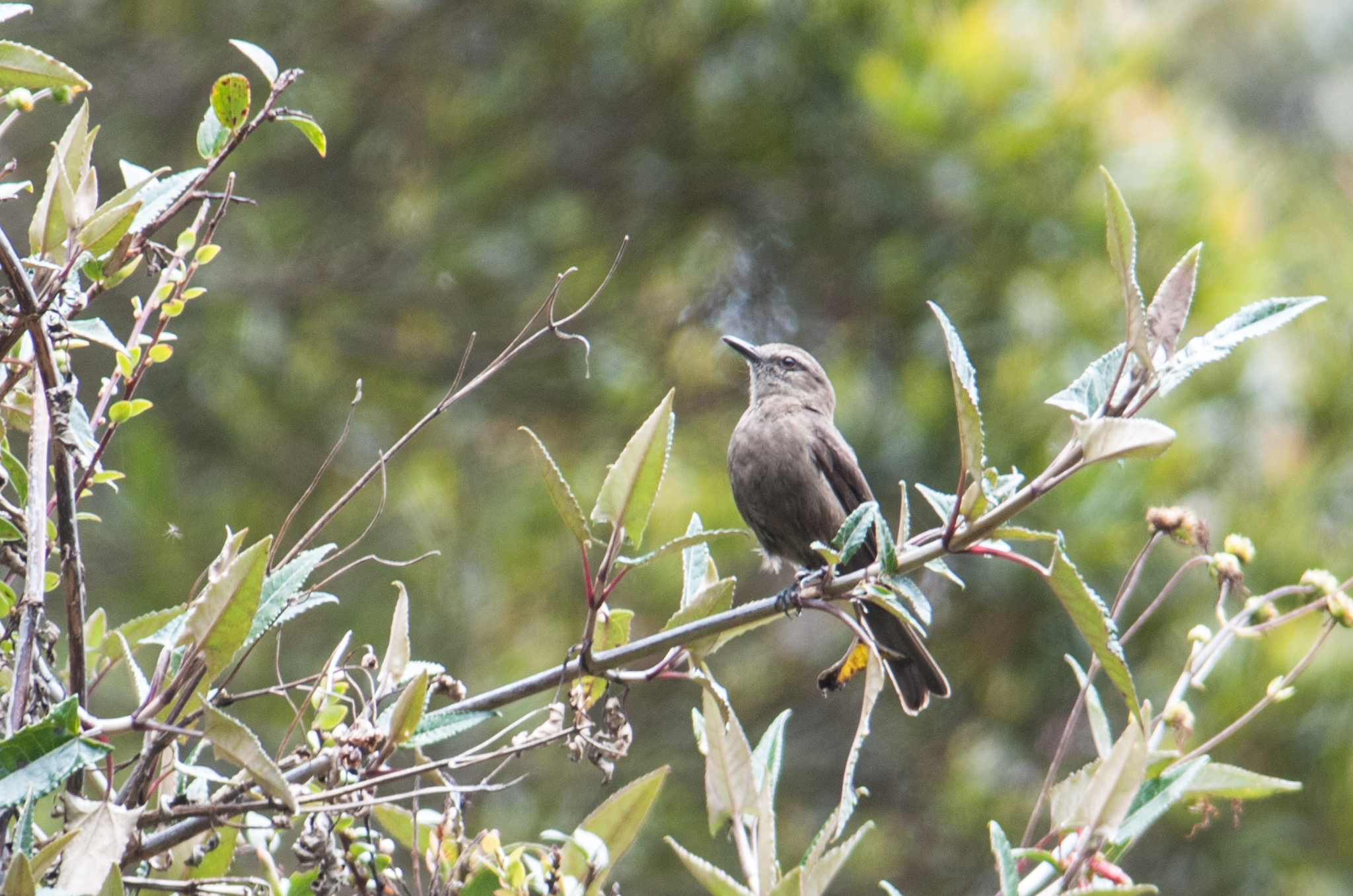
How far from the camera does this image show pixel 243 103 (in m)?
1.69

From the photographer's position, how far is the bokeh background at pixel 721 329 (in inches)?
247

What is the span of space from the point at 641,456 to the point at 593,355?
5333 mm

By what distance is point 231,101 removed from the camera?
1666mm

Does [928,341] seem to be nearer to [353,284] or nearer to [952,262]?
[952,262]

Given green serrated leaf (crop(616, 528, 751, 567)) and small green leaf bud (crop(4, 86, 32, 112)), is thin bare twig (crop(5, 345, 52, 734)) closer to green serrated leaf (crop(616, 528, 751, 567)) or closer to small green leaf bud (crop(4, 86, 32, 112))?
small green leaf bud (crop(4, 86, 32, 112))

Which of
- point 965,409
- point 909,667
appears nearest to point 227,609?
point 965,409

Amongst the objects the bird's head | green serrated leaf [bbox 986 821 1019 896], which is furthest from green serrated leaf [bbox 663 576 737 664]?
the bird's head

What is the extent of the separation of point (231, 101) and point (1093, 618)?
1.24m

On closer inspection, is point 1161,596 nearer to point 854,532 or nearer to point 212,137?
point 854,532

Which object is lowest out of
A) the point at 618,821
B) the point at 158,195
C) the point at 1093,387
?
the point at 618,821

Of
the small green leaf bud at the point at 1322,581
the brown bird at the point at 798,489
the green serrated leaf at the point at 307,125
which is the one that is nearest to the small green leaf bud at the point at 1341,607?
the small green leaf bud at the point at 1322,581

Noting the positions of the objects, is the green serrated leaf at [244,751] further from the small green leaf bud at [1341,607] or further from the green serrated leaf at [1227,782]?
the small green leaf bud at [1341,607]

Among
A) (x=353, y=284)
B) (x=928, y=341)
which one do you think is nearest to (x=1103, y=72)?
(x=928, y=341)

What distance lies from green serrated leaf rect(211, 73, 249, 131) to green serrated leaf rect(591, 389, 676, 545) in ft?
2.22
